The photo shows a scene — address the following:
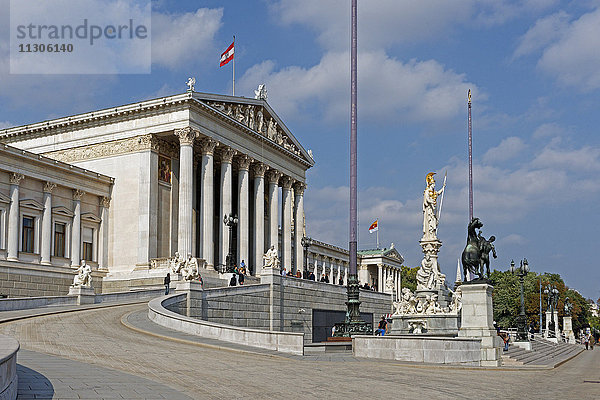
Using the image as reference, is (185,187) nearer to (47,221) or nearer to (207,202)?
(207,202)

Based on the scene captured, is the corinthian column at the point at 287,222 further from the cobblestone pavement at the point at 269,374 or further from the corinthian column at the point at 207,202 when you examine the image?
the cobblestone pavement at the point at 269,374

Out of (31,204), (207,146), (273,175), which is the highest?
(207,146)

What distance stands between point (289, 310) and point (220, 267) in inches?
456

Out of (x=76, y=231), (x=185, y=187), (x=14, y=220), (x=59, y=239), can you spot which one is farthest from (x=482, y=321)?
(x=76, y=231)

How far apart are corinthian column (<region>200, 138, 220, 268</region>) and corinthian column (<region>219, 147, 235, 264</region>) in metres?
2.18

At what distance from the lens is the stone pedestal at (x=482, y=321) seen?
2227 centimetres

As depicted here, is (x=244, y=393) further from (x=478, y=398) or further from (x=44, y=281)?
(x=44, y=281)

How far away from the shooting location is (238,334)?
23219 mm

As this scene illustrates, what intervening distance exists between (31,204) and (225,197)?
1551cm

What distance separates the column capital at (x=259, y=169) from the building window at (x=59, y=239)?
1853 cm

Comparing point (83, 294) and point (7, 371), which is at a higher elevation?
point (7, 371)

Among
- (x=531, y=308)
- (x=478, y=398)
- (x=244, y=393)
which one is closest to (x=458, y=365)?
(x=478, y=398)

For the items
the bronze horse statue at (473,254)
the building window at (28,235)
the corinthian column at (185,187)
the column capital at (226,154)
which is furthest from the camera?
the column capital at (226,154)

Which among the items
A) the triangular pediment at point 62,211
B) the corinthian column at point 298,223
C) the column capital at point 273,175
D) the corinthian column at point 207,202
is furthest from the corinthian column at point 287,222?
the triangular pediment at point 62,211
